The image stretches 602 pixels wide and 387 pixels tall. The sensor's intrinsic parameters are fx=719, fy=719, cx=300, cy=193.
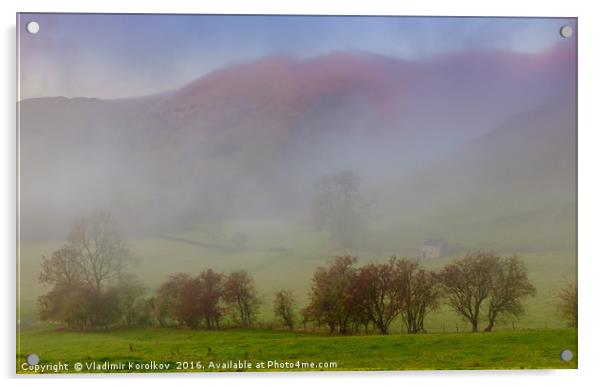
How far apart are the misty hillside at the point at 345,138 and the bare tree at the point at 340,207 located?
0.18ft

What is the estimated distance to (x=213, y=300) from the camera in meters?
3.54

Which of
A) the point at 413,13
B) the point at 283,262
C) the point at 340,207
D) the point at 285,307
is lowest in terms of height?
the point at 285,307

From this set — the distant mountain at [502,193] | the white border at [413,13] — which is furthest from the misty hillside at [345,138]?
the white border at [413,13]

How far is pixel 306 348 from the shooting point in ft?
11.5

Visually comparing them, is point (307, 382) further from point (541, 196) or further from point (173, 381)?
point (541, 196)

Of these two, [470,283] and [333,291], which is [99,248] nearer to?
[333,291]

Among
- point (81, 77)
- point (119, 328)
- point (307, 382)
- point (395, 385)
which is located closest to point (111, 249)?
point (119, 328)

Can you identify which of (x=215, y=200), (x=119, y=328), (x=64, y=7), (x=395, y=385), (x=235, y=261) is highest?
(x=64, y=7)

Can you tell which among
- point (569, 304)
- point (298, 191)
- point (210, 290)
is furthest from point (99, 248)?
point (569, 304)

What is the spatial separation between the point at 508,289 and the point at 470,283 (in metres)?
0.19

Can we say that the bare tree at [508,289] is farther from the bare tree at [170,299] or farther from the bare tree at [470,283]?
the bare tree at [170,299]

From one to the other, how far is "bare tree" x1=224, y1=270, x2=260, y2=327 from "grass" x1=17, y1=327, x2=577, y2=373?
10 cm

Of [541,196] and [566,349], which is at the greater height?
[541,196]

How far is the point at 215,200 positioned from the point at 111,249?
558 mm
